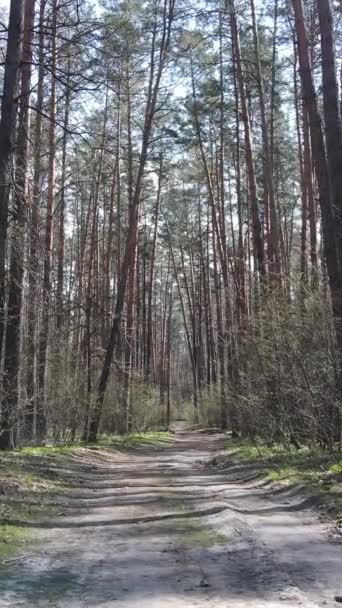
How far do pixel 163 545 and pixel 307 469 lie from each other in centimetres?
454

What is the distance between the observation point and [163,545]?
535cm

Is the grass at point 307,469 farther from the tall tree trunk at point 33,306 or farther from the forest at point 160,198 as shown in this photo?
the tall tree trunk at point 33,306

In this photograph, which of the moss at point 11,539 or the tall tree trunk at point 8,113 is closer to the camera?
the moss at point 11,539

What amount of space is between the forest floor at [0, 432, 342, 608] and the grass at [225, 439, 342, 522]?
23 cm

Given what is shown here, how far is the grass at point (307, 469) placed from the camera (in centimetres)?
728

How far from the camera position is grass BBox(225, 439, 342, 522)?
7.28 meters

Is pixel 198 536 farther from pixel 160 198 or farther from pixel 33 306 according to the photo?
pixel 160 198

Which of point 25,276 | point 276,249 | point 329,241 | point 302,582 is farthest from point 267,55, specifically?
point 302,582

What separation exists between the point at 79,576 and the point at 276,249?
1389 cm

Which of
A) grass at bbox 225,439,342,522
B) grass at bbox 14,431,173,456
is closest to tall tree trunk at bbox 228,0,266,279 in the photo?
grass at bbox 225,439,342,522

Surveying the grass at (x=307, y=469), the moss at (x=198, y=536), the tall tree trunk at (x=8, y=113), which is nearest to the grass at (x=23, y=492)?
the moss at (x=198, y=536)

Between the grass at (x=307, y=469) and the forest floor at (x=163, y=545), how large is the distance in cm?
23

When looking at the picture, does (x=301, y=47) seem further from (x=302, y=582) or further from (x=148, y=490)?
(x=302, y=582)

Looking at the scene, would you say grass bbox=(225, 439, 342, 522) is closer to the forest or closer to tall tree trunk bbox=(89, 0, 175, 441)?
the forest
